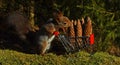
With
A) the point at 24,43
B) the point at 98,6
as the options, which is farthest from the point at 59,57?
the point at 98,6

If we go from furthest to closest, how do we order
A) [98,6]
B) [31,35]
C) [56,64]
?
[98,6], [31,35], [56,64]

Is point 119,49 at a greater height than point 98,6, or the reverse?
point 98,6

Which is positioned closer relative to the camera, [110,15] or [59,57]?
[59,57]

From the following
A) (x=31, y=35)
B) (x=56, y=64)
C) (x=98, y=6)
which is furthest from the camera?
(x=98, y=6)

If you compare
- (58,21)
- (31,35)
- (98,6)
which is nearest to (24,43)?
(31,35)

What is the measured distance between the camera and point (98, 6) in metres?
11.1

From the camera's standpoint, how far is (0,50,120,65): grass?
975cm

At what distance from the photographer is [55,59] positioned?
9.92 meters

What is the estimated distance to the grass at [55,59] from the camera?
9750 millimetres

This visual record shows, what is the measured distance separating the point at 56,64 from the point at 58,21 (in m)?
1.14

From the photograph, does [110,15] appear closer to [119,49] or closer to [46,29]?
[119,49]

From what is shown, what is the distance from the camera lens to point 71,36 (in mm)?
10742

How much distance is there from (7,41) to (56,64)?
1757 millimetres

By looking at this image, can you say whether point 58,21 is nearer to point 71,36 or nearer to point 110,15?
point 71,36
